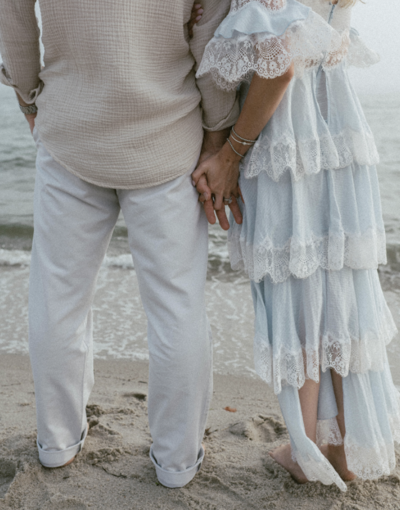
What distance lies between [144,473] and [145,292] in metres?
0.62

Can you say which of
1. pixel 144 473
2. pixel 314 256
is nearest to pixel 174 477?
pixel 144 473

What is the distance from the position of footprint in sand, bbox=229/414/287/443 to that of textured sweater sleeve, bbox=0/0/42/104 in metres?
1.33

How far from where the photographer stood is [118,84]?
1.20m

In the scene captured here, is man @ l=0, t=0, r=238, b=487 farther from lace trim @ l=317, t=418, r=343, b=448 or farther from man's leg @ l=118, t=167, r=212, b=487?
lace trim @ l=317, t=418, r=343, b=448

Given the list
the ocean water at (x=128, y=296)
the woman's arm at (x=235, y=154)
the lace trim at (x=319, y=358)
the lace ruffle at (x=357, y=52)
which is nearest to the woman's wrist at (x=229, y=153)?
the woman's arm at (x=235, y=154)

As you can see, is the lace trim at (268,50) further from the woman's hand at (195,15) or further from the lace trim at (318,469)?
the lace trim at (318,469)

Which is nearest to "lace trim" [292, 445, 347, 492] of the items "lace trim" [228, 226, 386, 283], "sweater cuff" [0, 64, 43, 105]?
"lace trim" [228, 226, 386, 283]

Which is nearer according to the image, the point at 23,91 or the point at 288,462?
the point at 23,91

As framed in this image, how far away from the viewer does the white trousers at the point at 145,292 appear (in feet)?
4.43

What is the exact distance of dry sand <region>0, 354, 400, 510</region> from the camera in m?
1.48

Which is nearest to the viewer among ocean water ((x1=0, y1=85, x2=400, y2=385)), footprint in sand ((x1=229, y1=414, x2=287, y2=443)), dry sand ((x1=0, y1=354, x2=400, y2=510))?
dry sand ((x1=0, y1=354, x2=400, y2=510))

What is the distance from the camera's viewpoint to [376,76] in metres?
11.9

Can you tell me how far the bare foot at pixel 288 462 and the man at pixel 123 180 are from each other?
26cm

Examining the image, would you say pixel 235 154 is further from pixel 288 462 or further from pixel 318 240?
pixel 288 462
